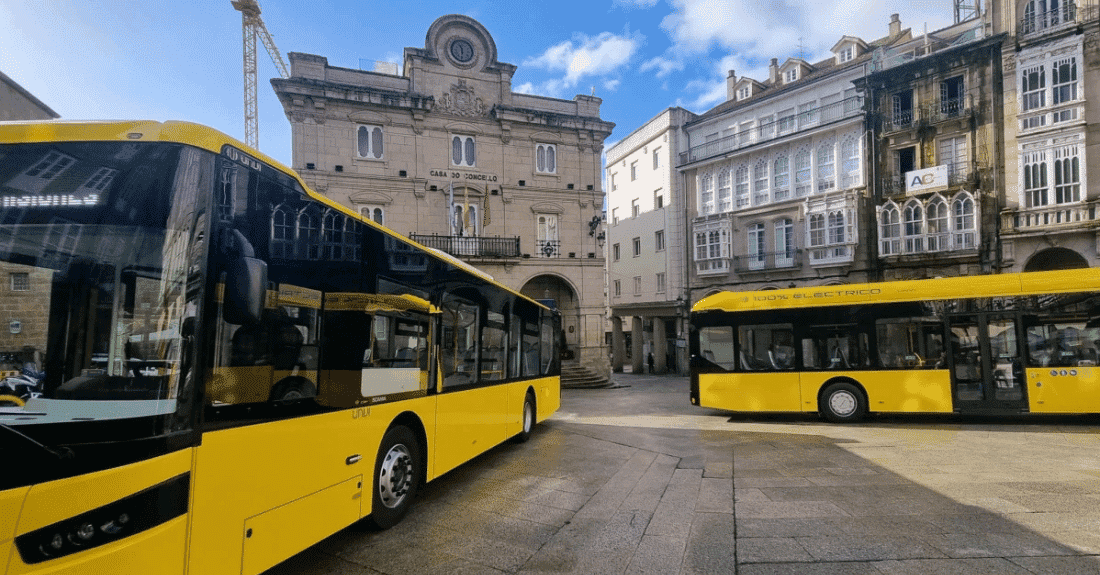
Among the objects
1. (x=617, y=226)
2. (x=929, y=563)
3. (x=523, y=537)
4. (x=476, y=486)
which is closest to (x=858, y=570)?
(x=929, y=563)

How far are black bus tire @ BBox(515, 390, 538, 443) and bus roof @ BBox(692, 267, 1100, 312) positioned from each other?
4926 mm

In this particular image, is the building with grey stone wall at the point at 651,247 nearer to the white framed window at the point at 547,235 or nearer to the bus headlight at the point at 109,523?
the white framed window at the point at 547,235

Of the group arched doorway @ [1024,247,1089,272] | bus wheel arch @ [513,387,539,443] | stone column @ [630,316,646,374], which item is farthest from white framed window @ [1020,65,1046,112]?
bus wheel arch @ [513,387,539,443]

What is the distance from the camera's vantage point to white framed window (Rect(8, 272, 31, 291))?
2725mm

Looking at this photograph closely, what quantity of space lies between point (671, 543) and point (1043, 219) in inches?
1035

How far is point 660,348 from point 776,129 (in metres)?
14.1

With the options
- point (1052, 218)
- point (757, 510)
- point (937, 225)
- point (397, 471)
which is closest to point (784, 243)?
point (937, 225)

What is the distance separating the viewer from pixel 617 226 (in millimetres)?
42125

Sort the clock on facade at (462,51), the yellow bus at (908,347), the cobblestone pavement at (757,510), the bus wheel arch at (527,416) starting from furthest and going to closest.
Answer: the clock on facade at (462,51) → the yellow bus at (908,347) → the bus wheel arch at (527,416) → the cobblestone pavement at (757,510)

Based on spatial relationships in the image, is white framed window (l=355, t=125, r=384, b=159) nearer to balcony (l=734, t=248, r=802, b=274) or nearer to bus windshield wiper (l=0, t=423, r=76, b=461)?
A: balcony (l=734, t=248, r=802, b=274)

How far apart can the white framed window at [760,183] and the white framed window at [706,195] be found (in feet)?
8.62

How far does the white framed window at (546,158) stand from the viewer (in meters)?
26.6

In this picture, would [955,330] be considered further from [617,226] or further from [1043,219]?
[617,226]

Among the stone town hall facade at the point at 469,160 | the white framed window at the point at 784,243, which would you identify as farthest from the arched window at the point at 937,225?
the stone town hall facade at the point at 469,160
